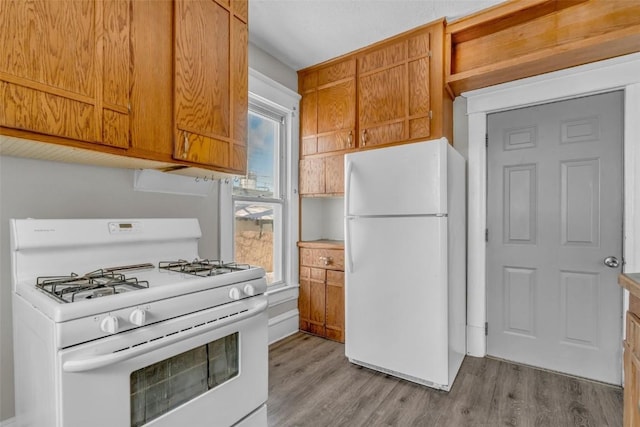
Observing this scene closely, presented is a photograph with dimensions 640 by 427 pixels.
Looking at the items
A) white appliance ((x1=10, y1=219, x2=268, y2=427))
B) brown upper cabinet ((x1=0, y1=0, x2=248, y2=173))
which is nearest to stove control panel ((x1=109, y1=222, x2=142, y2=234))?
white appliance ((x1=10, y1=219, x2=268, y2=427))

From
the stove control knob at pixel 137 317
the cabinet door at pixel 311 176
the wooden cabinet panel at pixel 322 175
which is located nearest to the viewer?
the stove control knob at pixel 137 317

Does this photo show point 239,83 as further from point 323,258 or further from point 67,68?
point 323,258

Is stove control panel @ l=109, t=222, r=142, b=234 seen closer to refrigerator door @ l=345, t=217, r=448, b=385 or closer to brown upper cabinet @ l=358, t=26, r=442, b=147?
refrigerator door @ l=345, t=217, r=448, b=385

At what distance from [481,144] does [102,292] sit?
8.91 feet

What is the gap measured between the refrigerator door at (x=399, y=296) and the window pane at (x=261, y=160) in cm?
98

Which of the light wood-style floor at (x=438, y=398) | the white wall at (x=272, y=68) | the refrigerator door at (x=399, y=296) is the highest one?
the white wall at (x=272, y=68)

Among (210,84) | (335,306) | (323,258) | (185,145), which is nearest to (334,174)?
(323,258)

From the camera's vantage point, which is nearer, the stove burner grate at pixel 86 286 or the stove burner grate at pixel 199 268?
the stove burner grate at pixel 86 286

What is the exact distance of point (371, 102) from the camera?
2.81m

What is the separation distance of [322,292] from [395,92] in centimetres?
190

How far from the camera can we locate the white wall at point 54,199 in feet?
4.62

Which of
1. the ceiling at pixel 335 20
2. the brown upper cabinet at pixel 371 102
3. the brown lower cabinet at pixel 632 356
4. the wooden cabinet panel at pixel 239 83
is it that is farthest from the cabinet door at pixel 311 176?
the brown lower cabinet at pixel 632 356

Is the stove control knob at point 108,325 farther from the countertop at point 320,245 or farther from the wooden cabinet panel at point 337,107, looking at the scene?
the wooden cabinet panel at point 337,107

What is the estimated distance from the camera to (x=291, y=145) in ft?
10.5
